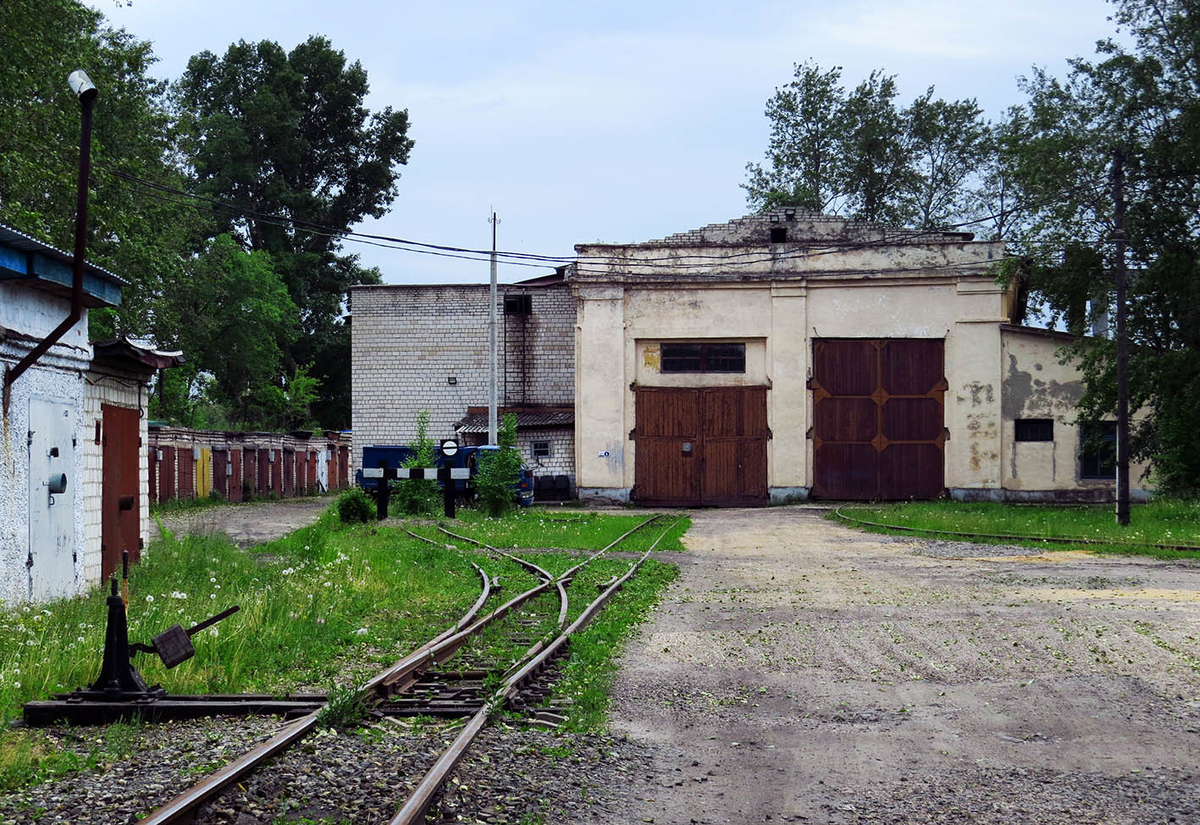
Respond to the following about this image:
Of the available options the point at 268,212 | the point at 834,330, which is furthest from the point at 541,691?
the point at 268,212

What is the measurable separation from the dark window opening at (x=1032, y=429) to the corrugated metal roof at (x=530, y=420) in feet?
41.5

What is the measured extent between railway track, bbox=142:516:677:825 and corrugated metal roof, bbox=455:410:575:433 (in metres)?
22.5

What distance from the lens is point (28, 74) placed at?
23.6 meters

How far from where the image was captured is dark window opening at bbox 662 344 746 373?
33438mm

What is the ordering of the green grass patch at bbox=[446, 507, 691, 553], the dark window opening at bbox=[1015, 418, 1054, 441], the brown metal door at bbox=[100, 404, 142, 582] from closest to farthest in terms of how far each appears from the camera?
the brown metal door at bbox=[100, 404, 142, 582] → the green grass patch at bbox=[446, 507, 691, 553] → the dark window opening at bbox=[1015, 418, 1054, 441]

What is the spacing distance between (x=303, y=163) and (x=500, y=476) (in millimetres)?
36065

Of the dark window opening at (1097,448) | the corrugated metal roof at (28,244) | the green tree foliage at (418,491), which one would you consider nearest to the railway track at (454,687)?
the corrugated metal roof at (28,244)

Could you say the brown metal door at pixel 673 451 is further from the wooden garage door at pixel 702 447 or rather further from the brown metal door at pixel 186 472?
the brown metal door at pixel 186 472

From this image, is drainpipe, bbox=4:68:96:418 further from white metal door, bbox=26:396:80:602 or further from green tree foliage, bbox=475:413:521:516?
green tree foliage, bbox=475:413:521:516

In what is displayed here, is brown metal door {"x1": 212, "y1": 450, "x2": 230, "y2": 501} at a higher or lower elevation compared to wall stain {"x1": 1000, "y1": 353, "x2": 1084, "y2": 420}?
lower

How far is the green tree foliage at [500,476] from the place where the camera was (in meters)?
25.8

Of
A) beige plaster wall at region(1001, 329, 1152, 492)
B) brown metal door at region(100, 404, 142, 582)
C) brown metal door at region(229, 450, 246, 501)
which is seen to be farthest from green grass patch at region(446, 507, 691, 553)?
brown metal door at region(229, 450, 246, 501)

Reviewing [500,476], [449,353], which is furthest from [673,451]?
[449,353]

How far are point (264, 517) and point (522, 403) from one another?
11.8m
